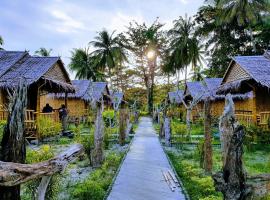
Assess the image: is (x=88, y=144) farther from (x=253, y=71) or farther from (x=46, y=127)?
(x=253, y=71)

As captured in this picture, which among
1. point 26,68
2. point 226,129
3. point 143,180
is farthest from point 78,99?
point 226,129

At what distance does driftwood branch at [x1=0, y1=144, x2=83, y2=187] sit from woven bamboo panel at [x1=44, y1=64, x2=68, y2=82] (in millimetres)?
13638

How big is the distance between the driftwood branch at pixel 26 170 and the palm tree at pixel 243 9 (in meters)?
31.8

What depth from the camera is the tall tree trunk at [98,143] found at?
402 inches

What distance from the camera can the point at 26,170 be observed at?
3195mm

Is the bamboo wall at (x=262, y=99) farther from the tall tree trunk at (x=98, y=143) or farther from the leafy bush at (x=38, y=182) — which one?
the leafy bush at (x=38, y=182)

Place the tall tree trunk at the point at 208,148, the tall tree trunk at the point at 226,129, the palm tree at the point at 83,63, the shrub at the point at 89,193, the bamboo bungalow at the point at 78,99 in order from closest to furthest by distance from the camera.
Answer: the tall tree trunk at the point at 226,129 → the shrub at the point at 89,193 → the tall tree trunk at the point at 208,148 → the bamboo bungalow at the point at 78,99 → the palm tree at the point at 83,63

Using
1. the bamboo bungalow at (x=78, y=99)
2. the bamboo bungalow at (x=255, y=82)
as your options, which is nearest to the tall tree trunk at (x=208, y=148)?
the bamboo bungalow at (x=255, y=82)

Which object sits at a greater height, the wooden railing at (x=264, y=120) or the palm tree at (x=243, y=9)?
the palm tree at (x=243, y=9)

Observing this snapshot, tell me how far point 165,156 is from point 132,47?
142 ft

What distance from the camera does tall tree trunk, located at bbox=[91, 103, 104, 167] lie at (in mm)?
10203

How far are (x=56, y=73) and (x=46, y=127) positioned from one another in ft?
13.5

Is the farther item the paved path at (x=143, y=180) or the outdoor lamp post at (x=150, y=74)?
the outdoor lamp post at (x=150, y=74)

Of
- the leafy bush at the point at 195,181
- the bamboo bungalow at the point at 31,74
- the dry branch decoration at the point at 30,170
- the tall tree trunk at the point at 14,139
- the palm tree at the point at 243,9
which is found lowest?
the leafy bush at the point at 195,181
